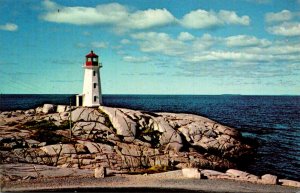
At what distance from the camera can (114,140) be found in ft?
99.2

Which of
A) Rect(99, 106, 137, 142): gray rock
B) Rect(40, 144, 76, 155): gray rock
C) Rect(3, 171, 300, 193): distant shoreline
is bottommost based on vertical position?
Rect(3, 171, 300, 193): distant shoreline

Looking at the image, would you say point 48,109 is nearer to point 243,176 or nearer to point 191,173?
point 191,173

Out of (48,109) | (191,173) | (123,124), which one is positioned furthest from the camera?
(48,109)

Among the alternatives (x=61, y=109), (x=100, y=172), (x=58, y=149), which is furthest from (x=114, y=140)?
(x=61, y=109)

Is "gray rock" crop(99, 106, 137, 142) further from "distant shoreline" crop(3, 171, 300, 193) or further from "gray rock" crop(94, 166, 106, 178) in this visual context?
"distant shoreline" crop(3, 171, 300, 193)

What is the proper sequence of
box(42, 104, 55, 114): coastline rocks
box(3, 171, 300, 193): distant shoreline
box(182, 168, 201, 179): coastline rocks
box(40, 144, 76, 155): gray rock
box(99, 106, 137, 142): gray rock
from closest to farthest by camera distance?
box(3, 171, 300, 193): distant shoreline
box(182, 168, 201, 179): coastline rocks
box(40, 144, 76, 155): gray rock
box(99, 106, 137, 142): gray rock
box(42, 104, 55, 114): coastline rocks

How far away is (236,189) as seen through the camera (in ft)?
78.0

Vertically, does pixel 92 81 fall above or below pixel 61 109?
above

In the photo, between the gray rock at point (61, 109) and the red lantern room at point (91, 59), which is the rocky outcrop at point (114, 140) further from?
the red lantern room at point (91, 59)

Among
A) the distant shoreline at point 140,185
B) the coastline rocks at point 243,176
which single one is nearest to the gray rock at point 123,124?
the distant shoreline at point 140,185

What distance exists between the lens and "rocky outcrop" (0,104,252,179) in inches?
1053

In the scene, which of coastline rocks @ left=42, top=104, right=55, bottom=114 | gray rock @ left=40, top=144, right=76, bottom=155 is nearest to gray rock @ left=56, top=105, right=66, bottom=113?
coastline rocks @ left=42, top=104, right=55, bottom=114

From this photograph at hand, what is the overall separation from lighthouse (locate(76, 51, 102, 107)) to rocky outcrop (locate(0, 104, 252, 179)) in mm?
2058

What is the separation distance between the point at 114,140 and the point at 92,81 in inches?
352
